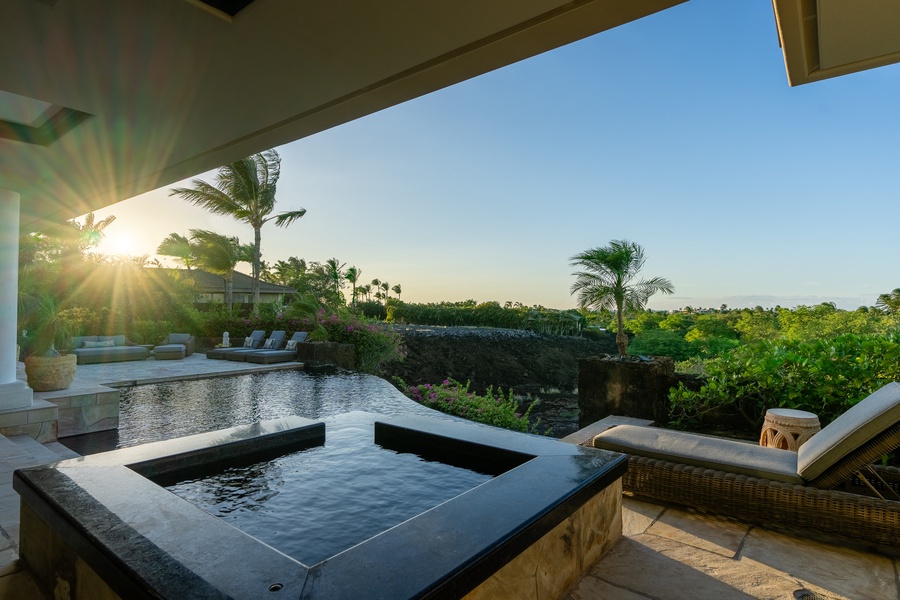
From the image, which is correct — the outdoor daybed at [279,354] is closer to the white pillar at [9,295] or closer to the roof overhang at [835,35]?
the white pillar at [9,295]

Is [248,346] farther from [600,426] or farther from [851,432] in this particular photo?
[851,432]

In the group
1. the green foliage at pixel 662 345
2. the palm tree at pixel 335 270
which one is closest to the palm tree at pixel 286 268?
the palm tree at pixel 335 270

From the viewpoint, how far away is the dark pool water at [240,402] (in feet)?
19.7

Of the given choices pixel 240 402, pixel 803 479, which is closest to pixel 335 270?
pixel 240 402

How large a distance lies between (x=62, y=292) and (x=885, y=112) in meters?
21.9

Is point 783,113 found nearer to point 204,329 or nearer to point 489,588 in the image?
point 489,588

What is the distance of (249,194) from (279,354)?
9966 millimetres

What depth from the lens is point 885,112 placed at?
8.58m

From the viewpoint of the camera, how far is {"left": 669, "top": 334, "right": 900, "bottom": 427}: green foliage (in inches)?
166

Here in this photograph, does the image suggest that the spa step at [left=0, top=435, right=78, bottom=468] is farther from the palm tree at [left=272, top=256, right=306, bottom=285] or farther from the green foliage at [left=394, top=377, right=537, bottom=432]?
the palm tree at [left=272, top=256, right=306, bottom=285]

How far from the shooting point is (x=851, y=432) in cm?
248

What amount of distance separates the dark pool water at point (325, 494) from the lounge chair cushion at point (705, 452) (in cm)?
109

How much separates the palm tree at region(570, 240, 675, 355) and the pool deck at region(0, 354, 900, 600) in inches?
183

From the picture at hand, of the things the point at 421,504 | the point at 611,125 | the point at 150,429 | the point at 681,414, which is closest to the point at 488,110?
the point at 611,125
